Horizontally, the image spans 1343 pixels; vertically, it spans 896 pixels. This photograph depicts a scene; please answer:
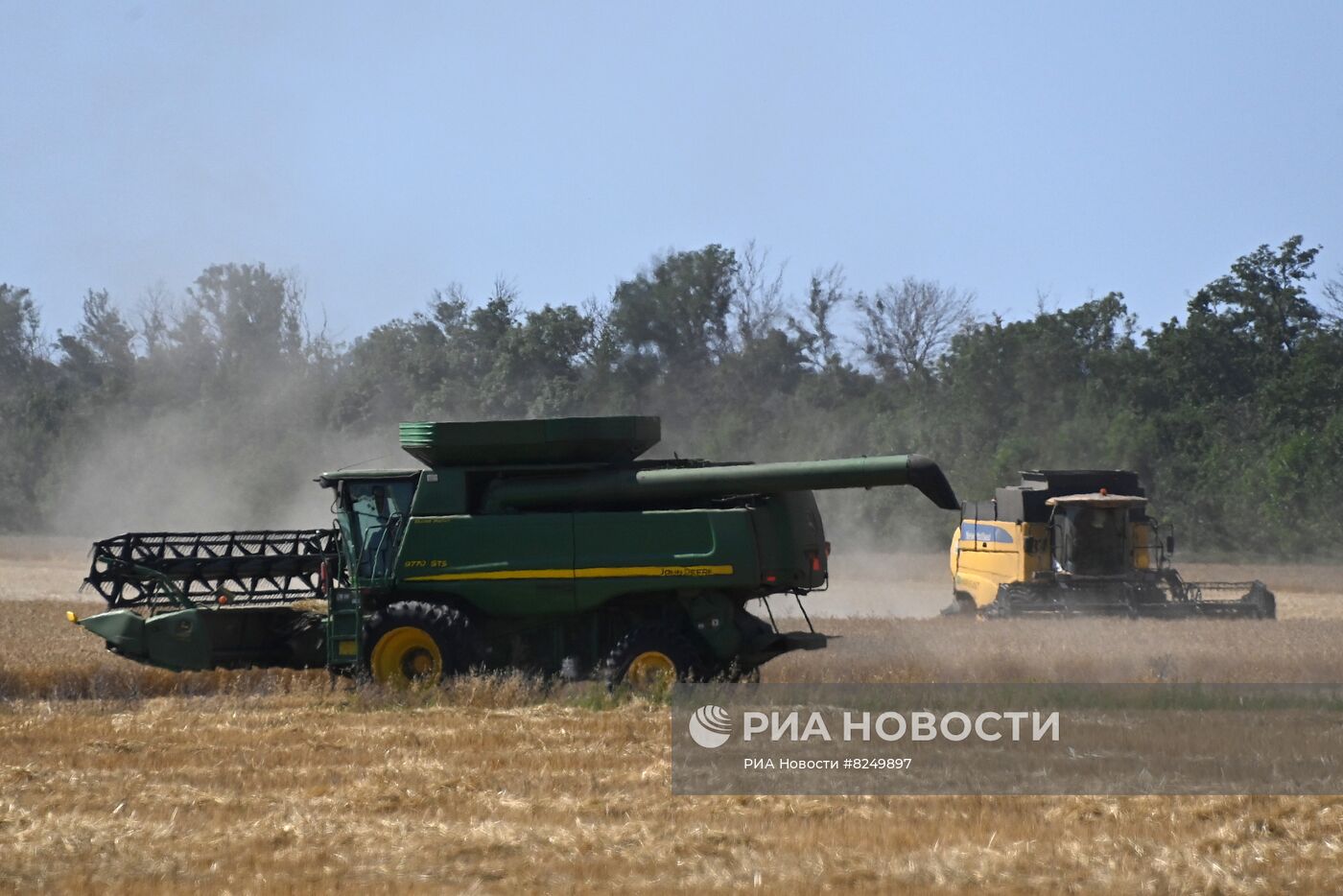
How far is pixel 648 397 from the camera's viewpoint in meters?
52.7

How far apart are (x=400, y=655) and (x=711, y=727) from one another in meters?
3.79

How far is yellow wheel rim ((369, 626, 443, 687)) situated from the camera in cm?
1370

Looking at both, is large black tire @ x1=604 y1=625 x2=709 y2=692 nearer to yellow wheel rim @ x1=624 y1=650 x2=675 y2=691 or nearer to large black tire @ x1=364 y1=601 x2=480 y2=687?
yellow wheel rim @ x1=624 y1=650 x2=675 y2=691

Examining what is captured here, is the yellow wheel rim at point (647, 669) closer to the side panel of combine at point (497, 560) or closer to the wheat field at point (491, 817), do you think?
the wheat field at point (491, 817)

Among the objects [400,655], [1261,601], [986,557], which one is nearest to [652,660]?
[400,655]

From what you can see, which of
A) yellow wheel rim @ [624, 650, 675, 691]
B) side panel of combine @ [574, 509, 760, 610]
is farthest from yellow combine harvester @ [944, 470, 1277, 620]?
yellow wheel rim @ [624, 650, 675, 691]

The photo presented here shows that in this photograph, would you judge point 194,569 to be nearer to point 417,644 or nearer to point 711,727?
point 417,644

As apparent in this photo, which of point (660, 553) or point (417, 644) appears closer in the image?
point (660, 553)

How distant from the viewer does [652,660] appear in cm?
1332

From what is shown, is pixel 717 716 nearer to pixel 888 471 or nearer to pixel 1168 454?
pixel 888 471

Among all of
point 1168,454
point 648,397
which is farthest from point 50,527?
point 1168,454

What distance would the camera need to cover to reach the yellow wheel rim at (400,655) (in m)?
13.7

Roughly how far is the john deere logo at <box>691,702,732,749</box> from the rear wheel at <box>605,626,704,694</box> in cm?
182

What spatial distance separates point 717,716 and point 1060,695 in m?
3.50
